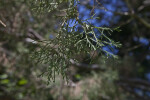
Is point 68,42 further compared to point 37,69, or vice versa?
point 37,69

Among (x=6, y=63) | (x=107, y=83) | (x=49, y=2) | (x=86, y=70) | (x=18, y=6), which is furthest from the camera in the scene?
(x=86, y=70)

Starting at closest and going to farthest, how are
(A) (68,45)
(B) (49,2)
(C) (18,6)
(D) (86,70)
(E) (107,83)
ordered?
(A) (68,45) < (B) (49,2) < (C) (18,6) < (E) (107,83) < (D) (86,70)

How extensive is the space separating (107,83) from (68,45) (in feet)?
10.4

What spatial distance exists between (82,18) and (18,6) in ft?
8.30

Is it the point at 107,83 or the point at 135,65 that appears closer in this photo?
the point at 107,83

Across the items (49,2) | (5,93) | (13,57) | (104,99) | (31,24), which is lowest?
(104,99)

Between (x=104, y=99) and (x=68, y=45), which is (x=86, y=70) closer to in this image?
(x=104, y=99)

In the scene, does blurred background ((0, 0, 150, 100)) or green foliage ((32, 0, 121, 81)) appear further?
blurred background ((0, 0, 150, 100))

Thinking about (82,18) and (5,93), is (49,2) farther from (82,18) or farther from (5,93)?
(5,93)

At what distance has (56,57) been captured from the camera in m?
1.06

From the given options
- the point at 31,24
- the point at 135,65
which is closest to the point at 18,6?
the point at 31,24

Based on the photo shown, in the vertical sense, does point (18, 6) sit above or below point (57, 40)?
above

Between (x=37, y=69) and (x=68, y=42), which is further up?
(x=37, y=69)

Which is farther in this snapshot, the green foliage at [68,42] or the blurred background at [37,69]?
the blurred background at [37,69]
